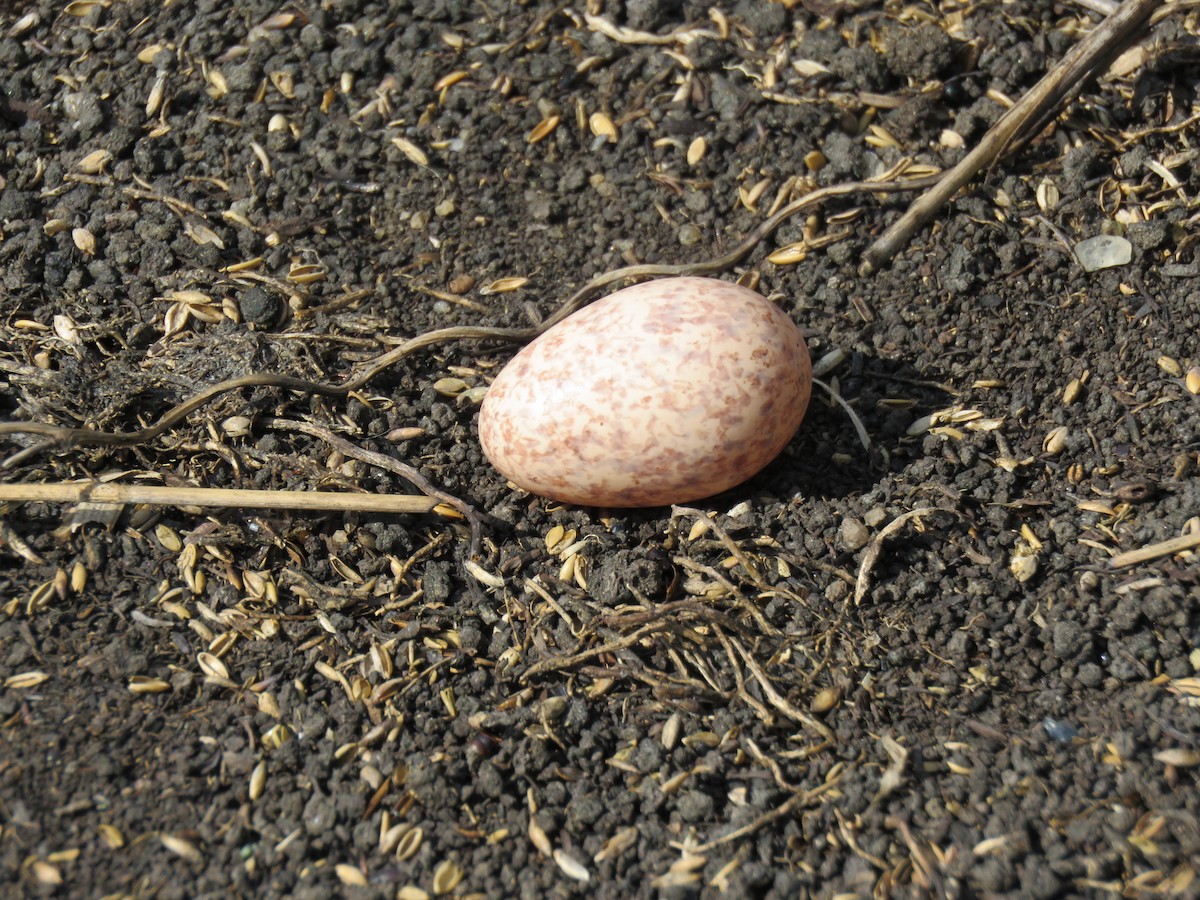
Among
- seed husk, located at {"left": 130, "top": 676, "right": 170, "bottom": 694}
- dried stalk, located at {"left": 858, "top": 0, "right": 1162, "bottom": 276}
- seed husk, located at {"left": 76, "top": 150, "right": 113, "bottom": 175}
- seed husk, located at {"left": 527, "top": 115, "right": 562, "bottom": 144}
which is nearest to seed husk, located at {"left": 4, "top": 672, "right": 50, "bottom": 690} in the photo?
seed husk, located at {"left": 130, "top": 676, "right": 170, "bottom": 694}

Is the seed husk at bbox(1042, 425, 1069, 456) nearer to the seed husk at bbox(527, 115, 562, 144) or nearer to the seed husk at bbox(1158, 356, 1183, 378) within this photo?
the seed husk at bbox(1158, 356, 1183, 378)

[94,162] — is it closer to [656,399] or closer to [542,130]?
[542,130]

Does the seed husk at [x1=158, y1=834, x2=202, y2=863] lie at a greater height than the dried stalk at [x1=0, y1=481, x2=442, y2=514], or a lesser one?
lesser

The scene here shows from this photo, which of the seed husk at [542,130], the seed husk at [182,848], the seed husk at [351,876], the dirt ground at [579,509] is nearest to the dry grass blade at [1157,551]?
the dirt ground at [579,509]

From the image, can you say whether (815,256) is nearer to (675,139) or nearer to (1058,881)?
(675,139)

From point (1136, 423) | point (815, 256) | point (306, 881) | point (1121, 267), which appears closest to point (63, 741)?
point (306, 881)

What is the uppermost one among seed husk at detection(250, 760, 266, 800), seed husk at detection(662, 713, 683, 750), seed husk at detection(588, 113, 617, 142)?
seed husk at detection(588, 113, 617, 142)
